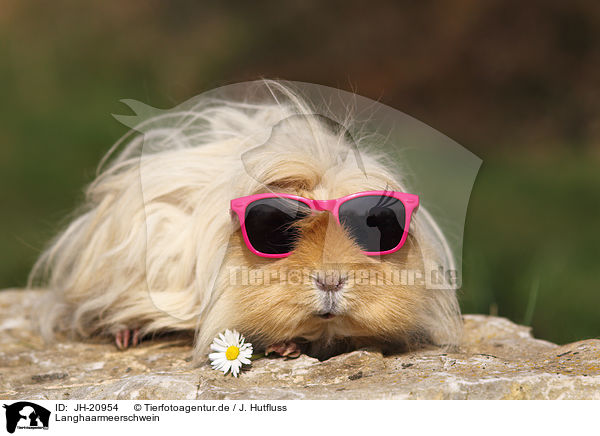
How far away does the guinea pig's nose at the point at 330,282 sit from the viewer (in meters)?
1.98

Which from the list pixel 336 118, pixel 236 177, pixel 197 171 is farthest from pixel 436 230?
pixel 197 171

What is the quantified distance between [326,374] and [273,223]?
488 mm

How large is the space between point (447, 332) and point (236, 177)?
3.02ft

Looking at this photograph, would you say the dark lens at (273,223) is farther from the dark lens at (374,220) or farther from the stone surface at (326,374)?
the stone surface at (326,374)

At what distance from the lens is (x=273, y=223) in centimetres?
209

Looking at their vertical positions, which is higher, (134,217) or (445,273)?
(134,217)

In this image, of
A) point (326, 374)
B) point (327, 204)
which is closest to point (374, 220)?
point (327, 204)

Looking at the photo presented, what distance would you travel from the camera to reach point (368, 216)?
82.4 inches

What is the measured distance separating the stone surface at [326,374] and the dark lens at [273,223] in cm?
39
